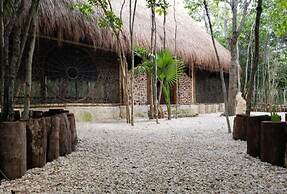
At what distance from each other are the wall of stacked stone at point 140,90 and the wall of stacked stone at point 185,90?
6.58ft

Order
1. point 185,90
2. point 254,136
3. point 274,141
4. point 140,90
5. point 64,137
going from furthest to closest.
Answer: point 185,90
point 140,90
point 64,137
point 254,136
point 274,141

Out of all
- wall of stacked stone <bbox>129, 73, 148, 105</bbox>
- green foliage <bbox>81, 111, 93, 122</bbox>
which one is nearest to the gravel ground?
green foliage <bbox>81, 111, 93, 122</bbox>

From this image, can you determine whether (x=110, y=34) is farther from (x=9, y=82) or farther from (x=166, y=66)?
(x=9, y=82)

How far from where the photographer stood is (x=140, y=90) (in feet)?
30.7

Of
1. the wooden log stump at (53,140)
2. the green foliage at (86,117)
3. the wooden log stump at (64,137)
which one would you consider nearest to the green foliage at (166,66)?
the green foliage at (86,117)

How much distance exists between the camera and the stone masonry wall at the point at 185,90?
11.2 meters

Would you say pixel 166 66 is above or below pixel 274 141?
above

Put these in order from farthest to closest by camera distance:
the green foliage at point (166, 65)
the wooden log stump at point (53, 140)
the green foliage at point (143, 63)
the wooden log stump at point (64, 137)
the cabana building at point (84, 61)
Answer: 1. the green foliage at point (166, 65)
2. the green foliage at point (143, 63)
3. the cabana building at point (84, 61)
4. the wooden log stump at point (64, 137)
5. the wooden log stump at point (53, 140)

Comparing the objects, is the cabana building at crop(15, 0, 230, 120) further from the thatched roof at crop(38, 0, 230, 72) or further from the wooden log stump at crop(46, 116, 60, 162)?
the wooden log stump at crop(46, 116, 60, 162)

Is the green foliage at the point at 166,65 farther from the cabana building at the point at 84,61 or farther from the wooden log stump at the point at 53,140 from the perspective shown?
the wooden log stump at the point at 53,140

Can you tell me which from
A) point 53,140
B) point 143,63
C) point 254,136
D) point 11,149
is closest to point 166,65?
point 143,63

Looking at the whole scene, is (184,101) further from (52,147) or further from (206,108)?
(52,147)

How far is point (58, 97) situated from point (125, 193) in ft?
18.4

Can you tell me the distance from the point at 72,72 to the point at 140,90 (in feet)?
7.75
